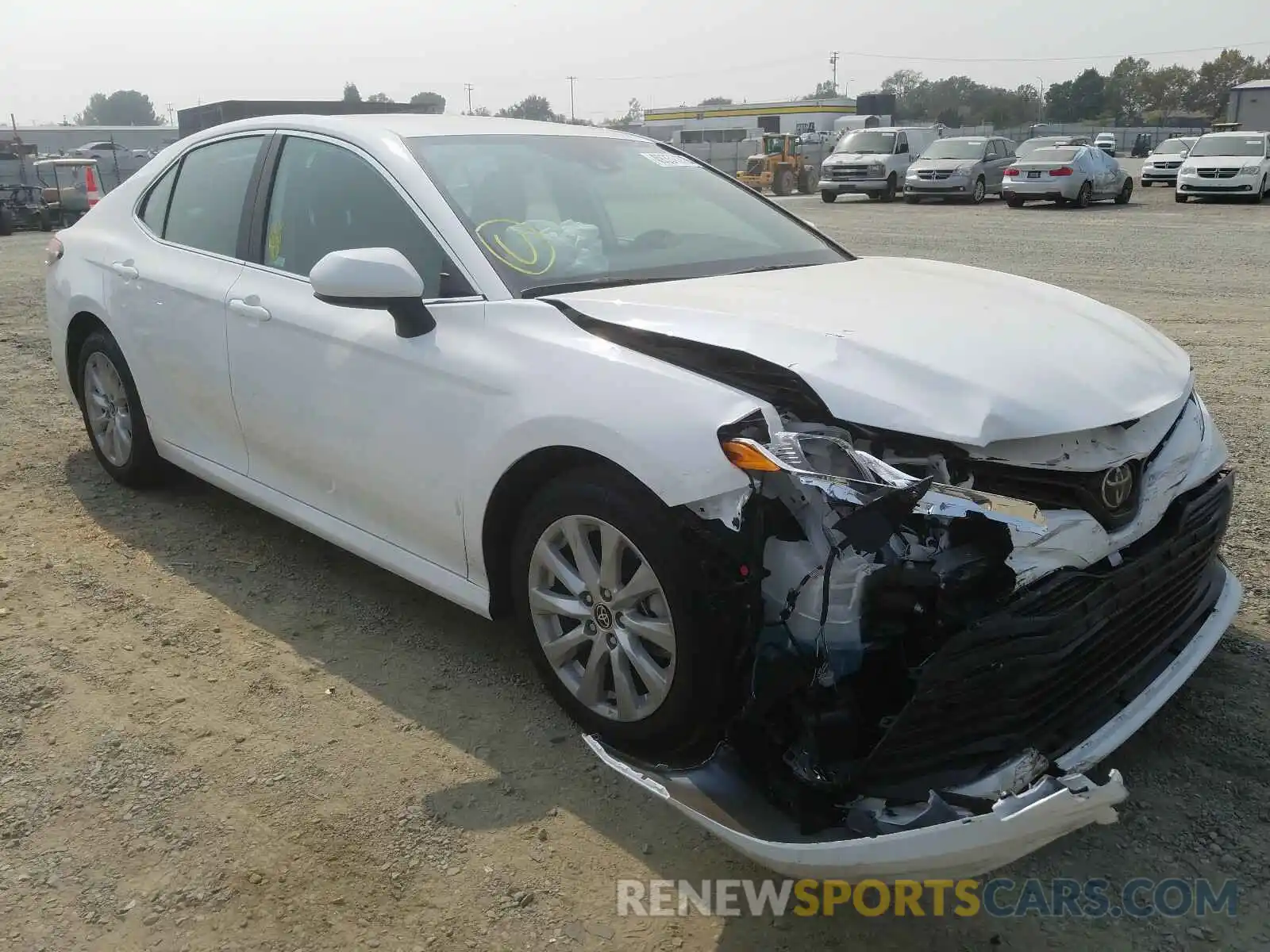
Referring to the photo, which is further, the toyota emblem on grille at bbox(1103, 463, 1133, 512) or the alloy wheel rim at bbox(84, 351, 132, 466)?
the alloy wheel rim at bbox(84, 351, 132, 466)

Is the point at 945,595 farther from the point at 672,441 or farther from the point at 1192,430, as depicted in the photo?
the point at 1192,430

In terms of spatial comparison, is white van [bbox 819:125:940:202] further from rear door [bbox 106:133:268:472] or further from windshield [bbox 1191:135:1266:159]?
rear door [bbox 106:133:268:472]

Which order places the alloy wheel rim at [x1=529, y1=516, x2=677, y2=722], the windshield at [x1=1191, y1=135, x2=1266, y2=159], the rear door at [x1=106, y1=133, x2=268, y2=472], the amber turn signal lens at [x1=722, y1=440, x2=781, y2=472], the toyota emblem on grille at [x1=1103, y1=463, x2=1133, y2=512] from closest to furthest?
the amber turn signal lens at [x1=722, y1=440, x2=781, y2=472] → the toyota emblem on grille at [x1=1103, y1=463, x2=1133, y2=512] → the alloy wheel rim at [x1=529, y1=516, x2=677, y2=722] → the rear door at [x1=106, y1=133, x2=268, y2=472] → the windshield at [x1=1191, y1=135, x2=1266, y2=159]

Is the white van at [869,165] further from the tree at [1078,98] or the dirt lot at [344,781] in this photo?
the tree at [1078,98]

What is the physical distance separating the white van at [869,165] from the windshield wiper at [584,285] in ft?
87.6

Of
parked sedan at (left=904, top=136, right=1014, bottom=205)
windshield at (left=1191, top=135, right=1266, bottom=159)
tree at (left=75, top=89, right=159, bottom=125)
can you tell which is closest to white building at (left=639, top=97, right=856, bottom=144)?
parked sedan at (left=904, top=136, right=1014, bottom=205)

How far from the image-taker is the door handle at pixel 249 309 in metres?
3.71

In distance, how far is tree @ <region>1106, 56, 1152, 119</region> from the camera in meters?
105

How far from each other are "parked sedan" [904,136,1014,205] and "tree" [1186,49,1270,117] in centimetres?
8200

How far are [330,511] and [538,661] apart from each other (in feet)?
3.51

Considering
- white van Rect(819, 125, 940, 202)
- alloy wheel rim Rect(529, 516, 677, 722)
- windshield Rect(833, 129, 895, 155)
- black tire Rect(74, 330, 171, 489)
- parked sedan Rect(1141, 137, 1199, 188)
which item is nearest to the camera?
alloy wheel rim Rect(529, 516, 677, 722)

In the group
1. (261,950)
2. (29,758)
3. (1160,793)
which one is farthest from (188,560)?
(1160,793)

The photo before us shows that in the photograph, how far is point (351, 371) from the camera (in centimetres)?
335

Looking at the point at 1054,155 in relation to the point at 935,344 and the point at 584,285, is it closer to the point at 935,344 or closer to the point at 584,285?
the point at 584,285
